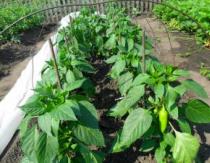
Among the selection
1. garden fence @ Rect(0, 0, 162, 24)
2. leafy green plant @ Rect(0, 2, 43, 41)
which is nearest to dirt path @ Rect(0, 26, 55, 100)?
leafy green plant @ Rect(0, 2, 43, 41)

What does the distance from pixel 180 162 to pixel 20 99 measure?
2.04 m

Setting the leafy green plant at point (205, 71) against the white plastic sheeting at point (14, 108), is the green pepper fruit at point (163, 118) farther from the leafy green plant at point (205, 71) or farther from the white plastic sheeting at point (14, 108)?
the leafy green plant at point (205, 71)

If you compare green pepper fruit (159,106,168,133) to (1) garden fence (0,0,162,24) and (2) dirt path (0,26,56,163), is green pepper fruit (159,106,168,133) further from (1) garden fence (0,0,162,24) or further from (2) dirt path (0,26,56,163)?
(1) garden fence (0,0,162,24)

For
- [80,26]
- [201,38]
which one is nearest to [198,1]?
[201,38]

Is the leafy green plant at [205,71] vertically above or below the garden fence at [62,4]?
above

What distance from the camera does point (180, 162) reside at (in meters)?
2.35

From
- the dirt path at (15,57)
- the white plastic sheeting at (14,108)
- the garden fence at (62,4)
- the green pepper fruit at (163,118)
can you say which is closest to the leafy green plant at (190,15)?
the garden fence at (62,4)

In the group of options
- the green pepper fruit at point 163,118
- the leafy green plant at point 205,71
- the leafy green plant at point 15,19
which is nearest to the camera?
the green pepper fruit at point 163,118

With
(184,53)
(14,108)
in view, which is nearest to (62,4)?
(184,53)

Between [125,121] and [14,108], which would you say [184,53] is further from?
[125,121]

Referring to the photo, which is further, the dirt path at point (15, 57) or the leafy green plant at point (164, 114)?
the dirt path at point (15, 57)

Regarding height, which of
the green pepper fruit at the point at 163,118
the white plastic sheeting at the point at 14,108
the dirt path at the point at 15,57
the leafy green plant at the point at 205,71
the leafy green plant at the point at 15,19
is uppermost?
the green pepper fruit at the point at 163,118

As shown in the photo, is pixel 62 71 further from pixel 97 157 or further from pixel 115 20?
pixel 115 20

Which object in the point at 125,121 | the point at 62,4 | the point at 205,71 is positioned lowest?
the point at 62,4
